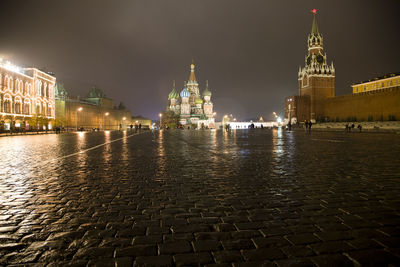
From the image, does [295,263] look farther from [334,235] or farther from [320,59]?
[320,59]

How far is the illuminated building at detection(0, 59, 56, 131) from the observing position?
138ft

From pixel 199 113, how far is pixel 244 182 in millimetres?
105595

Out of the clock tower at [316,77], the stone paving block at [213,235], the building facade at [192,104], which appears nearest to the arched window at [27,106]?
the stone paving block at [213,235]

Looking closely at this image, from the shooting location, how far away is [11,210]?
3.48m

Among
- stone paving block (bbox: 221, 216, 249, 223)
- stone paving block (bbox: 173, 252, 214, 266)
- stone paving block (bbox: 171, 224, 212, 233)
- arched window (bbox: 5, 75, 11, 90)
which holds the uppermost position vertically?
arched window (bbox: 5, 75, 11, 90)

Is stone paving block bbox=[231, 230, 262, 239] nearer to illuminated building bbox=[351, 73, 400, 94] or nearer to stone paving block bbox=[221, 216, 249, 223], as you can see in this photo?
stone paving block bbox=[221, 216, 249, 223]

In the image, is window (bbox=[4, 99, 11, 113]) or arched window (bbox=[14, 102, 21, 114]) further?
arched window (bbox=[14, 102, 21, 114])

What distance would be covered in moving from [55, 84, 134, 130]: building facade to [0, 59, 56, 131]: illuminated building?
184 inches

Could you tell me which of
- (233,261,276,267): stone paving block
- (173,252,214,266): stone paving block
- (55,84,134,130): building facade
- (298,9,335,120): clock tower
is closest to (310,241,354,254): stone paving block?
(233,261,276,267): stone paving block

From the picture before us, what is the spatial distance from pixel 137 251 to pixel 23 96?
177ft

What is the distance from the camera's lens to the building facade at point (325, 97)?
195ft

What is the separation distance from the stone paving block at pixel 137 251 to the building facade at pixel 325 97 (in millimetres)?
62826

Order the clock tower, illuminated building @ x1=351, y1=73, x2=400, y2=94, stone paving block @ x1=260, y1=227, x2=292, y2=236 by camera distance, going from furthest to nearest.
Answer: the clock tower, illuminated building @ x1=351, y1=73, x2=400, y2=94, stone paving block @ x1=260, y1=227, x2=292, y2=236

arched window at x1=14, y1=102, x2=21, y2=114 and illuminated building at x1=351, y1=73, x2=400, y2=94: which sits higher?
illuminated building at x1=351, y1=73, x2=400, y2=94
